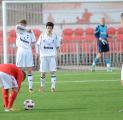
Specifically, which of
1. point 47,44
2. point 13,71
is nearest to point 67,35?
point 47,44

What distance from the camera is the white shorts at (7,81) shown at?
46.4ft

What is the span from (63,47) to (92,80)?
6.99 m

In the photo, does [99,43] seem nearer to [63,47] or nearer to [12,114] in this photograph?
[63,47]

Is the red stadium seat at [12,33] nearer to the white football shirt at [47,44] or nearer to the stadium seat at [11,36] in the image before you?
the stadium seat at [11,36]

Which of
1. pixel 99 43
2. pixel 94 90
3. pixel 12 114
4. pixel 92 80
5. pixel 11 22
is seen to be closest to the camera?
pixel 12 114

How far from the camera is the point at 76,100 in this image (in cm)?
1638

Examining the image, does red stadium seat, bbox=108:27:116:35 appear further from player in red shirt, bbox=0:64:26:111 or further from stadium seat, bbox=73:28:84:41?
player in red shirt, bbox=0:64:26:111

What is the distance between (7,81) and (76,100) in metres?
2.71

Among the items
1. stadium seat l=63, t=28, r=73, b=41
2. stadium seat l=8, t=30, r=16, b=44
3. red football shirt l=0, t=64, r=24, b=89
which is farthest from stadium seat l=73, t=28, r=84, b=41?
red football shirt l=0, t=64, r=24, b=89

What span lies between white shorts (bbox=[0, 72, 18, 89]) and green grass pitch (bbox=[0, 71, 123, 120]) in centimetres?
55

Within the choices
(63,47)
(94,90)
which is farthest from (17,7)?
(94,90)

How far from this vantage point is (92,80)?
898 inches

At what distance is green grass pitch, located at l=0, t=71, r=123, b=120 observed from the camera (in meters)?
13.2

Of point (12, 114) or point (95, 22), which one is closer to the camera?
point (12, 114)
